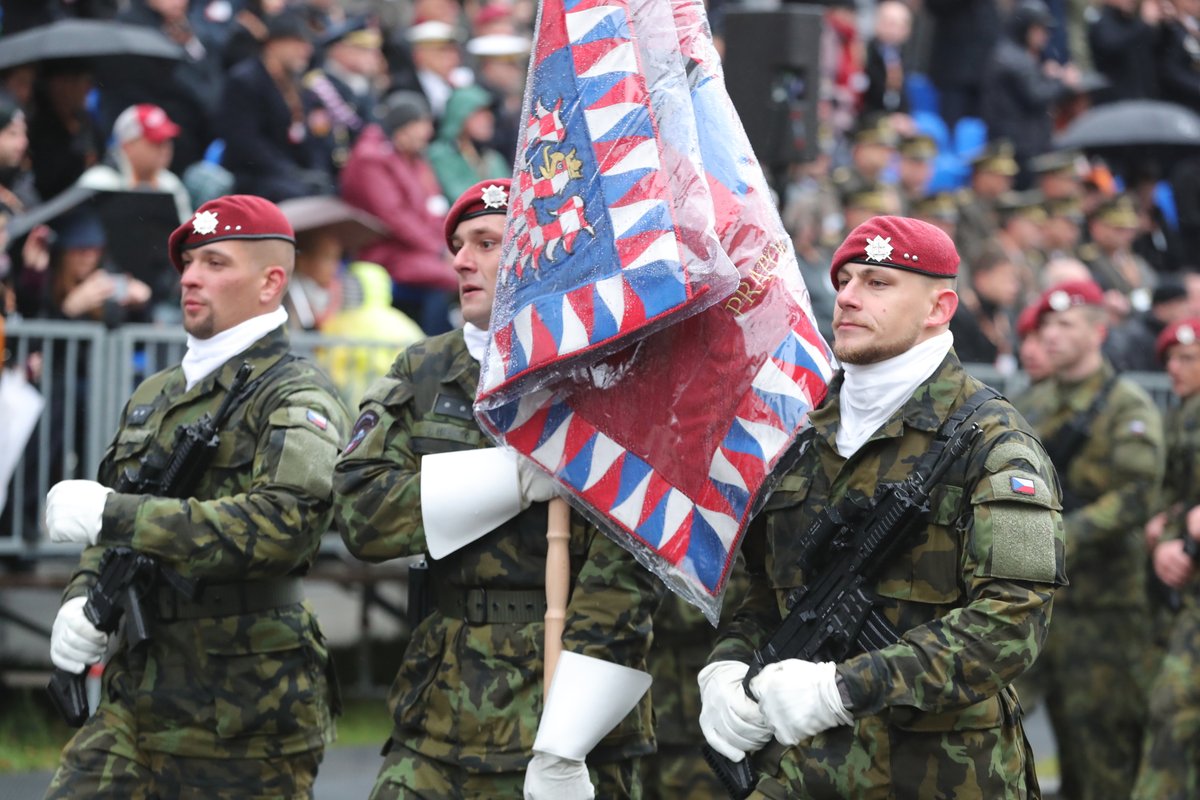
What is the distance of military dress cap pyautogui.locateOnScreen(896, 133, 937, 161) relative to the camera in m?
15.4

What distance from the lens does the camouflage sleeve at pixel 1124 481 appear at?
9344mm

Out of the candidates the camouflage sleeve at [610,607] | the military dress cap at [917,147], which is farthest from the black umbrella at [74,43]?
the camouflage sleeve at [610,607]

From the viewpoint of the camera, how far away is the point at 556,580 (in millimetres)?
5500

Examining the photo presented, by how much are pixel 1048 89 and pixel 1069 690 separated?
434 inches

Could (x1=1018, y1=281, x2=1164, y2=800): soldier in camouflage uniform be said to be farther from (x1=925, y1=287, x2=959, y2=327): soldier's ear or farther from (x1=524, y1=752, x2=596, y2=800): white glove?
(x1=524, y1=752, x2=596, y2=800): white glove

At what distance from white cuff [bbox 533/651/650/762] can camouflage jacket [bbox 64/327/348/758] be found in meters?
1.14

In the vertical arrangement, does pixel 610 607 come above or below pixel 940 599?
below

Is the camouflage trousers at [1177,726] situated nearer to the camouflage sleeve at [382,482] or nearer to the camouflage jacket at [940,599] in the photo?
the camouflage jacket at [940,599]

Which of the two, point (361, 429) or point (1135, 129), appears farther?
point (1135, 129)

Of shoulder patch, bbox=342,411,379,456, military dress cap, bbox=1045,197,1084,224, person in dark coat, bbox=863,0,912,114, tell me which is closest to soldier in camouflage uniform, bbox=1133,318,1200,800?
shoulder patch, bbox=342,411,379,456

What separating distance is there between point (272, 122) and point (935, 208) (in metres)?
5.41

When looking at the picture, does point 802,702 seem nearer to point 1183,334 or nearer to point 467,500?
point 467,500

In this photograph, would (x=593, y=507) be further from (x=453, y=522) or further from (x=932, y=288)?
(x=932, y=288)

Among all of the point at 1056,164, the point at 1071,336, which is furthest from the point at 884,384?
the point at 1056,164
